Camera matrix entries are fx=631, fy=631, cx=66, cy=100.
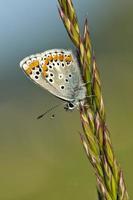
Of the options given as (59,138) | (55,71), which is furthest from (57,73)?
(59,138)

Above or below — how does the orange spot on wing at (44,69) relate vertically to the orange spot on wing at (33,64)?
below

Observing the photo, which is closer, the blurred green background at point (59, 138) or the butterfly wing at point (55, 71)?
the butterfly wing at point (55, 71)

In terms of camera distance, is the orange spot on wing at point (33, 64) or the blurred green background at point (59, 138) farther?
the blurred green background at point (59, 138)

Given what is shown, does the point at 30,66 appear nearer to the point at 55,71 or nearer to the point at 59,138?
the point at 55,71

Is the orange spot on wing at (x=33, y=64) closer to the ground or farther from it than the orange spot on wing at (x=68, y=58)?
farther from it

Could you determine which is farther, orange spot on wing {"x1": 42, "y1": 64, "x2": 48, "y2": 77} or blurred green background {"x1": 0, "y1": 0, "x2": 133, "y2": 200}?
blurred green background {"x1": 0, "y1": 0, "x2": 133, "y2": 200}

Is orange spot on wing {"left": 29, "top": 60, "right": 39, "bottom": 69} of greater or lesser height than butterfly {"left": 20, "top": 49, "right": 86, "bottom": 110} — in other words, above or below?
above

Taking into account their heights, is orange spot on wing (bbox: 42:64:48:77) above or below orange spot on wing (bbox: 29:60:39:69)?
below

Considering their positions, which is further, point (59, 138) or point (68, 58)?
point (59, 138)

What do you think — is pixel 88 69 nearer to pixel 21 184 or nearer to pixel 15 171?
pixel 21 184
